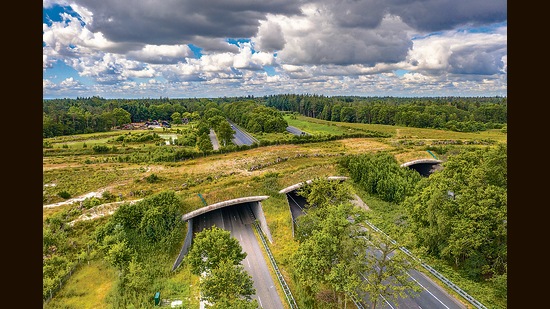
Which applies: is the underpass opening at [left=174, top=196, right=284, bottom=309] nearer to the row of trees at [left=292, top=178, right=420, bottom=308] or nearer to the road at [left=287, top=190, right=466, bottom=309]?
the row of trees at [left=292, top=178, right=420, bottom=308]

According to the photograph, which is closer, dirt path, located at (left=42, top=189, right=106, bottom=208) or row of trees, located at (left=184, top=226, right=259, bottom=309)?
row of trees, located at (left=184, top=226, right=259, bottom=309)

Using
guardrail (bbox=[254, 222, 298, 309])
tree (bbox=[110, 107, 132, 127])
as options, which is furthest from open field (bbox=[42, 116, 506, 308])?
tree (bbox=[110, 107, 132, 127])

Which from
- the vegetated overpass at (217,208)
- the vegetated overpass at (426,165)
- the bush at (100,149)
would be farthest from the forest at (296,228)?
the bush at (100,149)

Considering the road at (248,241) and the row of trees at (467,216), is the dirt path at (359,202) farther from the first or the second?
the road at (248,241)

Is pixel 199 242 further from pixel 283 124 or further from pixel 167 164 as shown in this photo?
pixel 283 124
